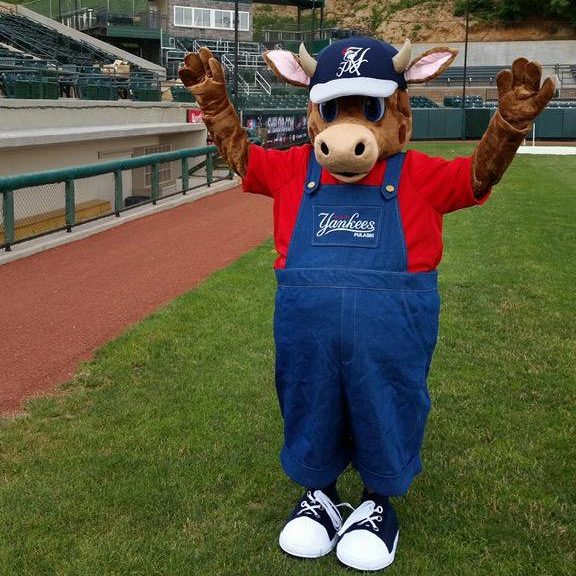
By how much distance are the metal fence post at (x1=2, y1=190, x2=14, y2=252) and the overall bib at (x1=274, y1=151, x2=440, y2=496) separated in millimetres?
7044

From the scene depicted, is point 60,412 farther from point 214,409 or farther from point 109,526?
point 109,526

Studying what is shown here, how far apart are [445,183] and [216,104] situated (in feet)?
3.28

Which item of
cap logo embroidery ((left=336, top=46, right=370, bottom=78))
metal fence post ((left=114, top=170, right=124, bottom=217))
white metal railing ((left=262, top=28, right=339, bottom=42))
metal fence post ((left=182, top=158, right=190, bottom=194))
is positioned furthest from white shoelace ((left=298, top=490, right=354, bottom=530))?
white metal railing ((left=262, top=28, right=339, bottom=42))

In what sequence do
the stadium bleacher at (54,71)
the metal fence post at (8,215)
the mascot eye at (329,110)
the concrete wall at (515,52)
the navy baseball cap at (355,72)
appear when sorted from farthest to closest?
the concrete wall at (515,52) < the stadium bleacher at (54,71) < the metal fence post at (8,215) < the mascot eye at (329,110) < the navy baseball cap at (355,72)

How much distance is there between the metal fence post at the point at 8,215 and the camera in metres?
9.35

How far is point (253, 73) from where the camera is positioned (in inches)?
1387

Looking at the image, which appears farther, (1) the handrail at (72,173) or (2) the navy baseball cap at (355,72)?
(1) the handrail at (72,173)

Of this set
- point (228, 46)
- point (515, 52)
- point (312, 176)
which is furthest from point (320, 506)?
point (515, 52)

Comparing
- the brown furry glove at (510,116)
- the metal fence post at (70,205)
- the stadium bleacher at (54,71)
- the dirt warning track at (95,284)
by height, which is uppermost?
the stadium bleacher at (54,71)

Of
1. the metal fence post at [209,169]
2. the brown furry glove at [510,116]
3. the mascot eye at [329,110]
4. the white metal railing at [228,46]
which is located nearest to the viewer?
the brown furry glove at [510,116]

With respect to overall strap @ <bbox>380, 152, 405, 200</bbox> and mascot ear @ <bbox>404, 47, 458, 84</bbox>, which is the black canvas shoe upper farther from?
mascot ear @ <bbox>404, 47, 458, 84</bbox>

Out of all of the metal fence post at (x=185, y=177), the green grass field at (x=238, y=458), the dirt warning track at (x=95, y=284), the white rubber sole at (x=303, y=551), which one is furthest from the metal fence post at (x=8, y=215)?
the white rubber sole at (x=303, y=551)

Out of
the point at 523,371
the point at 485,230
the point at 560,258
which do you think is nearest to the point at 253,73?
the point at 485,230

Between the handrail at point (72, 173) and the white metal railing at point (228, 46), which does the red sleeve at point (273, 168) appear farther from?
the white metal railing at point (228, 46)
